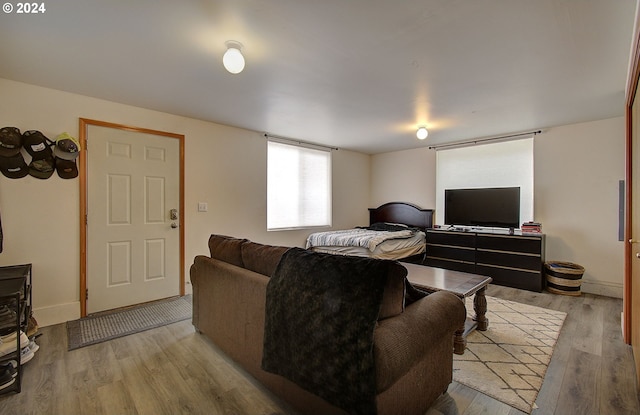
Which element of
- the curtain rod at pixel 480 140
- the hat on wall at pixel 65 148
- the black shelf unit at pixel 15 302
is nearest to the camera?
the black shelf unit at pixel 15 302

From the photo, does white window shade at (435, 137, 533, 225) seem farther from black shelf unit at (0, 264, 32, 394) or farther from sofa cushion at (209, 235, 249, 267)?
black shelf unit at (0, 264, 32, 394)

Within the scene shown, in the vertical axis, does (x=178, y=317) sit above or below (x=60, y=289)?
below

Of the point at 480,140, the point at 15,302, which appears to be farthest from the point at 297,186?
the point at 15,302

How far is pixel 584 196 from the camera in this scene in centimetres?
386

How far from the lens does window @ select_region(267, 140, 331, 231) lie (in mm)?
4723

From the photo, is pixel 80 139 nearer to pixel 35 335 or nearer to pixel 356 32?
pixel 35 335

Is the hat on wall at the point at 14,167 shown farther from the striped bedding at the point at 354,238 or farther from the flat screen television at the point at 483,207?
the flat screen television at the point at 483,207

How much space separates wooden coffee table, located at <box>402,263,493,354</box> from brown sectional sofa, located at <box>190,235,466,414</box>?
63 centimetres

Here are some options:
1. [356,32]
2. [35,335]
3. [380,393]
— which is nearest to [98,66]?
[356,32]

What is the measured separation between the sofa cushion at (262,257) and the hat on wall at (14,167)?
2307 mm

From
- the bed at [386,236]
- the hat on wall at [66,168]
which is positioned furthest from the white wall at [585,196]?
the hat on wall at [66,168]

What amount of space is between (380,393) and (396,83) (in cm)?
248

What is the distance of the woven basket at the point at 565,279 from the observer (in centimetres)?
365

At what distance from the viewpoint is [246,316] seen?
1.84 meters
